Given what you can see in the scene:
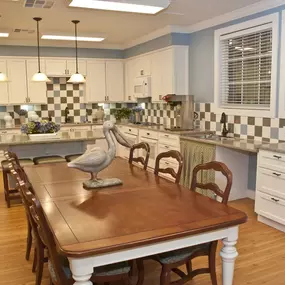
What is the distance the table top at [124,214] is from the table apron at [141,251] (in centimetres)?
7

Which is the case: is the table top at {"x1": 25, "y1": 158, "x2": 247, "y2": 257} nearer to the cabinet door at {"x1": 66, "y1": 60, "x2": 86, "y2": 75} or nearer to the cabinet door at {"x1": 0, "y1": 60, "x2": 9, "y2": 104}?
the cabinet door at {"x1": 0, "y1": 60, "x2": 9, "y2": 104}

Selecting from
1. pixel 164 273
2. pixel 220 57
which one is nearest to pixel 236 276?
pixel 164 273

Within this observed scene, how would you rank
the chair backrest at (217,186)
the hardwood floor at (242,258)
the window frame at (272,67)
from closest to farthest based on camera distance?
the chair backrest at (217,186) → the hardwood floor at (242,258) → the window frame at (272,67)

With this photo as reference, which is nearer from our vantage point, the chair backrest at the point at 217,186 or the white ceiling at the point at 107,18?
the chair backrest at the point at 217,186

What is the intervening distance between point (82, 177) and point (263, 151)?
197 centimetres

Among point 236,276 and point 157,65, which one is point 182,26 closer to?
point 157,65

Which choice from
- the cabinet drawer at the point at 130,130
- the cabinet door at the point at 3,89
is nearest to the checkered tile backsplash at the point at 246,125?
the cabinet drawer at the point at 130,130

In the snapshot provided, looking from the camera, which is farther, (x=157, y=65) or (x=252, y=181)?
(x=157, y=65)

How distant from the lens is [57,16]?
4.95m

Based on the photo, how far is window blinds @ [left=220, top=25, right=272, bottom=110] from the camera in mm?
4416

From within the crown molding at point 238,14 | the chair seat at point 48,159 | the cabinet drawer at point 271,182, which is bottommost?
the cabinet drawer at point 271,182

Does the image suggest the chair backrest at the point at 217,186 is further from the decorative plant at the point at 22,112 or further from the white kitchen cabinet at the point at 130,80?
the decorative plant at the point at 22,112

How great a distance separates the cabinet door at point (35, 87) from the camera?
698cm

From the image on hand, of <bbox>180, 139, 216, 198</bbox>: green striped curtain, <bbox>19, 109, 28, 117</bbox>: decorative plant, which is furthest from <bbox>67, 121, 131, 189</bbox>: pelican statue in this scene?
<bbox>19, 109, 28, 117</bbox>: decorative plant
